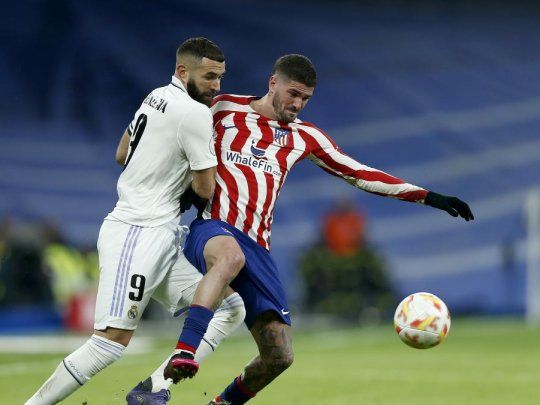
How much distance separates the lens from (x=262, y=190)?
6891 millimetres

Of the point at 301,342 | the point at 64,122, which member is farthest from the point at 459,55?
the point at 301,342

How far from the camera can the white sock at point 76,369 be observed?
6.18 meters

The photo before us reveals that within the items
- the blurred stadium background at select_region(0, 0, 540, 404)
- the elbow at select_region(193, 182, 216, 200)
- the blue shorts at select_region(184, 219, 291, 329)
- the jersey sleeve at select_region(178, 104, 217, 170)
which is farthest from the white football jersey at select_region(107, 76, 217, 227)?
the blurred stadium background at select_region(0, 0, 540, 404)

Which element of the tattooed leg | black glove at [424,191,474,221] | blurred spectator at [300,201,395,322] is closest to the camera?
the tattooed leg

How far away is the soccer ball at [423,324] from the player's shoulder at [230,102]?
1616mm

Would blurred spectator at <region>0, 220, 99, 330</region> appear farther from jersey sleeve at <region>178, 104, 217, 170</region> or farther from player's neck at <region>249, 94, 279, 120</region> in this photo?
jersey sleeve at <region>178, 104, 217, 170</region>

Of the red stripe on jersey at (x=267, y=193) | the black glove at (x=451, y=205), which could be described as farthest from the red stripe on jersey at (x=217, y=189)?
the black glove at (x=451, y=205)

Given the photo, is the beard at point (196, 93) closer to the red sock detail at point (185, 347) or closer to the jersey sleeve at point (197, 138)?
the jersey sleeve at point (197, 138)

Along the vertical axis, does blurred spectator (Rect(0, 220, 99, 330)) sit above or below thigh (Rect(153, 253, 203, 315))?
above

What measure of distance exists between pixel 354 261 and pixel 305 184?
314 centimetres

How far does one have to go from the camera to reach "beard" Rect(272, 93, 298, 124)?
6953 millimetres

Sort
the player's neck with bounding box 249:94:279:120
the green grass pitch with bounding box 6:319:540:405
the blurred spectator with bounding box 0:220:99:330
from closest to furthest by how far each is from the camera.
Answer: the player's neck with bounding box 249:94:279:120 < the green grass pitch with bounding box 6:319:540:405 < the blurred spectator with bounding box 0:220:99:330

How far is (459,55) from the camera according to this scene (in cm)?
2302

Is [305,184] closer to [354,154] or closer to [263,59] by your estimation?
[354,154]
